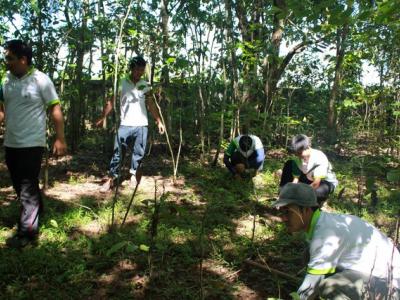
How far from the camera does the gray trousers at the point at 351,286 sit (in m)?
2.40

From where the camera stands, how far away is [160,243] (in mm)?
3898

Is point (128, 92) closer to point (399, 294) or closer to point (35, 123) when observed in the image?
point (35, 123)

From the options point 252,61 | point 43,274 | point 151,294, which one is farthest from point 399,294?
point 252,61

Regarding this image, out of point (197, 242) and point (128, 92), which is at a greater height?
point (128, 92)

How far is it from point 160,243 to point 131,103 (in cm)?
204

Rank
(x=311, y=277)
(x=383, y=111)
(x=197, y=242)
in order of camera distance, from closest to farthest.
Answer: (x=311, y=277), (x=197, y=242), (x=383, y=111)

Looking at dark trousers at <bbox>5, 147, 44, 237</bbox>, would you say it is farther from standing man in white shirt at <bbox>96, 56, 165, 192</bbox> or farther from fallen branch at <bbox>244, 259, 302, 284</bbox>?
fallen branch at <bbox>244, 259, 302, 284</bbox>

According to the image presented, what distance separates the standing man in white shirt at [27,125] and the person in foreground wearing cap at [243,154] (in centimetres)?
302

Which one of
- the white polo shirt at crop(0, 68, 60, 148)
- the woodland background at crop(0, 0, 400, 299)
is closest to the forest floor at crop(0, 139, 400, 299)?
the woodland background at crop(0, 0, 400, 299)

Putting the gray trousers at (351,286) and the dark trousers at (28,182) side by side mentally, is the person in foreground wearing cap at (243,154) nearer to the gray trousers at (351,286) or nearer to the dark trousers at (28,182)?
the dark trousers at (28,182)

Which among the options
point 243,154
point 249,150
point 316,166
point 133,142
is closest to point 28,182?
point 133,142

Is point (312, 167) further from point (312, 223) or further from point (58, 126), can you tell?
point (58, 126)

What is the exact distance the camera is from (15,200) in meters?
4.75

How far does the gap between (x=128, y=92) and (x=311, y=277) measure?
3.58 m
